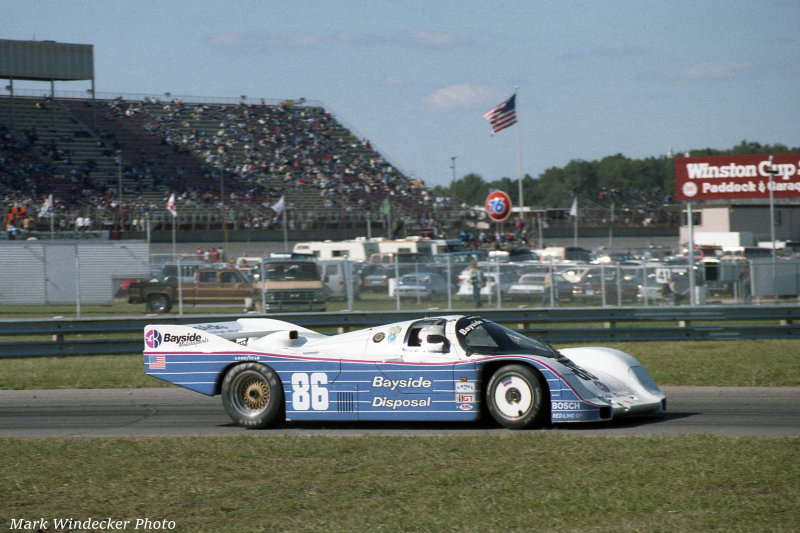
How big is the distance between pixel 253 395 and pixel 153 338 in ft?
4.29

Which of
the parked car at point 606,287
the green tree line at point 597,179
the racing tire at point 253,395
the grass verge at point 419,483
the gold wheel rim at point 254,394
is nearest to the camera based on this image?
the grass verge at point 419,483

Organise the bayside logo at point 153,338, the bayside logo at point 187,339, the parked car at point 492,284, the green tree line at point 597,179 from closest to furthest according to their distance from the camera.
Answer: the bayside logo at point 187,339 → the bayside logo at point 153,338 → the parked car at point 492,284 → the green tree line at point 597,179

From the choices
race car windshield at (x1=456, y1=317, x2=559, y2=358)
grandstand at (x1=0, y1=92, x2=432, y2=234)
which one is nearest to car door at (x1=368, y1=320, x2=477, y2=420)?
race car windshield at (x1=456, y1=317, x2=559, y2=358)

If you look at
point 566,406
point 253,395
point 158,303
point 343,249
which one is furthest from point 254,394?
point 343,249

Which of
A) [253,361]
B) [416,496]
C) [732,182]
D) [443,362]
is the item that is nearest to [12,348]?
[253,361]

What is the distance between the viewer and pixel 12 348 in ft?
54.7

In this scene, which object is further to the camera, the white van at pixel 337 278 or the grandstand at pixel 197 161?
the grandstand at pixel 197 161

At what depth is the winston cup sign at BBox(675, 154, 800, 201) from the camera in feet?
89.5

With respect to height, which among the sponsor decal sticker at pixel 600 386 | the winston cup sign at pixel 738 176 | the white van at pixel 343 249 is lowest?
the sponsor decal sticker at pixel 600 386

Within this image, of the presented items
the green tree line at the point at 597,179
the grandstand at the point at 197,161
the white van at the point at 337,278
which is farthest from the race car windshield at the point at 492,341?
the green tree line at the point at 597,179

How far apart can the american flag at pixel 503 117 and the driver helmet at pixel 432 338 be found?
3136 cm

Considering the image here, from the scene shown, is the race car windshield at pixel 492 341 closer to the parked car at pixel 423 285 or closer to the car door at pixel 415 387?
the car door at pixel 415 387

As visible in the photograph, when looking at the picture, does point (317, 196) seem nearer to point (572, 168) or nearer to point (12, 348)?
point (12, 348)

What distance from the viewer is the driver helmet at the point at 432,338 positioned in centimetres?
887
